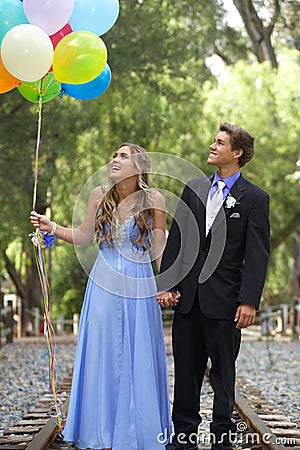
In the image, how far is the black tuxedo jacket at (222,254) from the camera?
15.8ft

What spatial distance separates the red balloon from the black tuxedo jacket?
5.02 ft

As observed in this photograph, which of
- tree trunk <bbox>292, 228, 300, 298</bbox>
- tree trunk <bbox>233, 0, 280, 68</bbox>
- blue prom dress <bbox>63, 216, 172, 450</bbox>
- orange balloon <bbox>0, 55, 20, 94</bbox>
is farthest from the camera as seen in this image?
tree trunk <bbox>292, 228, 300, 298</bbox>

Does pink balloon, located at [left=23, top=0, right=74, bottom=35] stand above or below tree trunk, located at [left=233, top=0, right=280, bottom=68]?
below

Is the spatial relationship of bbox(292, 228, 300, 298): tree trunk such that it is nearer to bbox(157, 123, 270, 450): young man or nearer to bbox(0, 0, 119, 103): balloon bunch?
bbox(0, 0, 119, 103): balloon bunch

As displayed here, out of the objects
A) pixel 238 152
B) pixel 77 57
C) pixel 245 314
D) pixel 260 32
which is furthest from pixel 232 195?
pixel 260 32

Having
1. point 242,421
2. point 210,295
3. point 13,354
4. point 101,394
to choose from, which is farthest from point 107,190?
point 13,354

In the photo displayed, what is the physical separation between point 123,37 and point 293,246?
21.1 m

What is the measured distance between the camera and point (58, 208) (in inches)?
858

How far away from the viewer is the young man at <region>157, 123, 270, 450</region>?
4.87m

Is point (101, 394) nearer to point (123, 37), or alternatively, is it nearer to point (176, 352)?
point (176, 352)

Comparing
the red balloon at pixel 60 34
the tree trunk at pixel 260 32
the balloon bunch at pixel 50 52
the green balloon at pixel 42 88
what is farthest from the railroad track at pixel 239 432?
the tree trunk at pixel 260 32

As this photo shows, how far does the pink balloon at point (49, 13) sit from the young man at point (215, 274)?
1352 mm

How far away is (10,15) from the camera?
17.5 feet

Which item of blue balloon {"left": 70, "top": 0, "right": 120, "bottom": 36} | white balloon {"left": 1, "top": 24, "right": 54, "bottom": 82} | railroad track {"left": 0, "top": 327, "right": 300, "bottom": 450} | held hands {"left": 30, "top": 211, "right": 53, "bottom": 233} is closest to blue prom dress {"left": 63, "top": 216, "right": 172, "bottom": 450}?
held hands {"left": 30, "top": 211, "right": 53, "bottom": 233}
